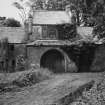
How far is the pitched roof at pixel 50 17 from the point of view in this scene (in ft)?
90.4

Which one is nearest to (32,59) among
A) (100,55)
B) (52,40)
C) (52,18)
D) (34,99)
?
(52,40)

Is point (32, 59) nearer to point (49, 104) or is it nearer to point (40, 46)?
point (40, 46)

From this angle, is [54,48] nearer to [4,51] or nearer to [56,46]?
[56,46]

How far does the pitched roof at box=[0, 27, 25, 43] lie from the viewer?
28.3 metres

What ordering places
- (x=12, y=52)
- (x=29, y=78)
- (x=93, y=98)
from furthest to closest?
(x=12, y=52), (x=29, y=78), (x=93, y=98)

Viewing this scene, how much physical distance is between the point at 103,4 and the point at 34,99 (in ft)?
39.2

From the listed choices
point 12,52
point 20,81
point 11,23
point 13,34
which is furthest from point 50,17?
point 11,23

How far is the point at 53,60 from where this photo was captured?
2659cm

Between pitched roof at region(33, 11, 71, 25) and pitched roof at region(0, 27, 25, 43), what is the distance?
141 inches

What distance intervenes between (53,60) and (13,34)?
8.03 meters

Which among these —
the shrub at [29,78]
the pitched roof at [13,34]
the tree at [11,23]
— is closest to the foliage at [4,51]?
the pitched roof at [13,34]

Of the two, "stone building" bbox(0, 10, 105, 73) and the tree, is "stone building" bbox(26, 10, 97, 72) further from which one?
the tree

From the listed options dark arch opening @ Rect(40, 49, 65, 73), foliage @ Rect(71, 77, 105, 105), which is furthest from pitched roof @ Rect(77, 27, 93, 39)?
foliage @ Rect(71, 77, 105, 105)

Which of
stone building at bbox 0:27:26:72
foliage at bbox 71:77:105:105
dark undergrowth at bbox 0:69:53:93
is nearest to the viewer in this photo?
foliage at bbox 71:77:105:105
